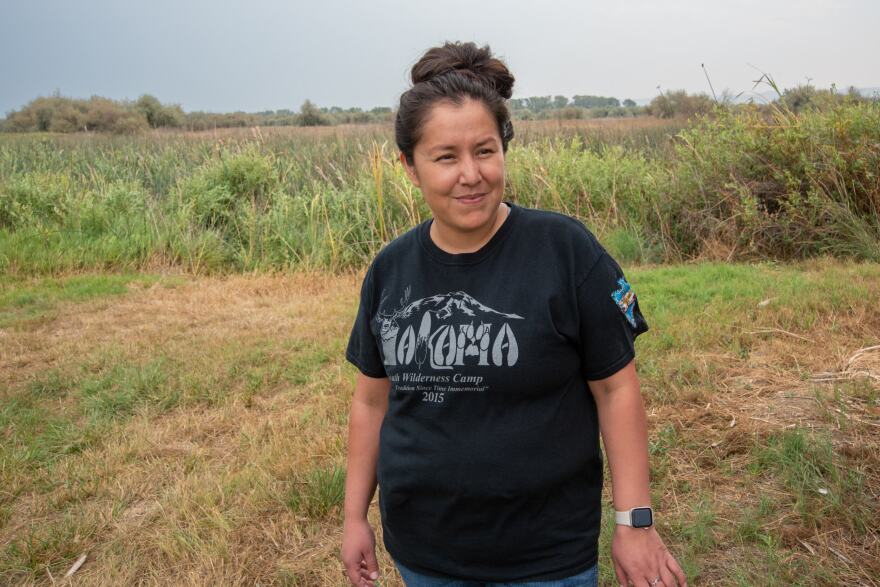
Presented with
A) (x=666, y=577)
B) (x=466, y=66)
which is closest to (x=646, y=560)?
(x=666, y=577)

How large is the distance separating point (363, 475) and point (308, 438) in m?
2.30

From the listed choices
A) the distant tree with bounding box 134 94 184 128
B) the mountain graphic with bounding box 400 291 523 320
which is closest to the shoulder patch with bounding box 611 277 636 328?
the mountain graphic with bounding box 400 291 523 320

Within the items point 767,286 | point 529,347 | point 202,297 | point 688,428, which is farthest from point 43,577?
point 767,286

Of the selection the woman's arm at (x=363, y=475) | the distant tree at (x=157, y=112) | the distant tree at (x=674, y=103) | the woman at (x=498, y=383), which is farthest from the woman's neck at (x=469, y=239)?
the distant tree at (x=157, y=112)

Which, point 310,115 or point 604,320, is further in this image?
point 310,115

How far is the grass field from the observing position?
293 cm

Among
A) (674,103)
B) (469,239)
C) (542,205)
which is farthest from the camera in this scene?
(674,103)

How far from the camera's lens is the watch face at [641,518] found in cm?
150

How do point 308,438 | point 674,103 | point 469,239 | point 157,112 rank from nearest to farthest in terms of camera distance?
1. point 469,239
2. point 308,438
3. point 674,103
4. point 157,112

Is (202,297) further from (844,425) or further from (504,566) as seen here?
(504,566)

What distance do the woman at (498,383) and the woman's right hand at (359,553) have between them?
0.19 meters

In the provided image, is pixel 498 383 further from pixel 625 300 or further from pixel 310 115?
pixel 310 115

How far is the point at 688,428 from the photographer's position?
3.73 metres

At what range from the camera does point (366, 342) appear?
69.8 inches
